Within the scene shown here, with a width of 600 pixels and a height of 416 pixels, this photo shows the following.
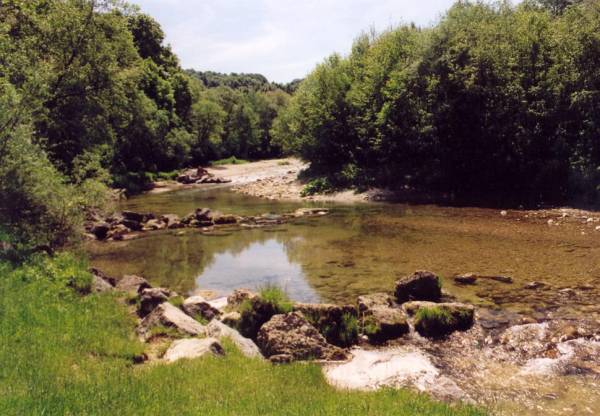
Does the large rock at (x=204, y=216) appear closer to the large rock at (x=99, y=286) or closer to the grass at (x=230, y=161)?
the large rock at (x=99, y=286)

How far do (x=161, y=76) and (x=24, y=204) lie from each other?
5866 cm

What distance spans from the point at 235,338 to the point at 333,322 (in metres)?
2.99

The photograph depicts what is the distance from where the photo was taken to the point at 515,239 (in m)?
23.5

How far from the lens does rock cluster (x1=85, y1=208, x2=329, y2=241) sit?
28636 mm

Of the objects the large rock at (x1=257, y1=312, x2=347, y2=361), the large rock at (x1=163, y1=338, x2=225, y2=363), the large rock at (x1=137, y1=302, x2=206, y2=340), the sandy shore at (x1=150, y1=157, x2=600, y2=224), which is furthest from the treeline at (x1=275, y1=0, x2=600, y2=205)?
the large rock at (x1=163, y1=338, x2=225, y2=363)

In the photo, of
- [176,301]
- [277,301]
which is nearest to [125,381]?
[277,301]

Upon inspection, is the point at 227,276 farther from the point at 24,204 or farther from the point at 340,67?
the point at 340,67

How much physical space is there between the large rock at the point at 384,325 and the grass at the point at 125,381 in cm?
370

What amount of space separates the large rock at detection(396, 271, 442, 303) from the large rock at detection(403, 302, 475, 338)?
5.82 feet

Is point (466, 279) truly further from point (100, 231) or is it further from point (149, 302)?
point (100, 231)

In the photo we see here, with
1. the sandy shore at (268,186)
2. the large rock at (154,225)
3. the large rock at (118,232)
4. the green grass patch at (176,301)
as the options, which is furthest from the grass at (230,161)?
the green grass patch at (176,301)

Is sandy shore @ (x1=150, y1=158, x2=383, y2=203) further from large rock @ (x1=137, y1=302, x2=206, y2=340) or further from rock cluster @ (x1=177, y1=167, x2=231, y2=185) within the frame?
large rock @ (x1=137, y1=302, x2=206, y2=340)

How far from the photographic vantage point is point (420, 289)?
49.9 feet

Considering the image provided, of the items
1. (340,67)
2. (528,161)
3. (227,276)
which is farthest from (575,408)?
(340,67)
